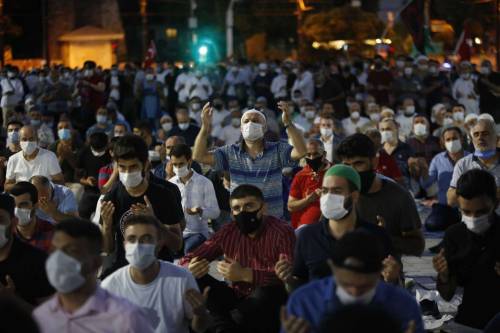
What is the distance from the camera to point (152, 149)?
14.9 meters

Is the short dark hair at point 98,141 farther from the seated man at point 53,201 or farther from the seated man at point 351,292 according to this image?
the seated man at point 351,292

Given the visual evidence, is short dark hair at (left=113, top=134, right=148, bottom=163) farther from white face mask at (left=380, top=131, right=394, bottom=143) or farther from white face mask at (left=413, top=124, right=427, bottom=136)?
white face mask at (left=413, top=124, right=427, bottom=136)

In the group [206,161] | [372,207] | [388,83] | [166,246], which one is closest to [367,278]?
[372,207]

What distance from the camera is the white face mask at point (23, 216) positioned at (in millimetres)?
7758

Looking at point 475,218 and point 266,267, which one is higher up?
point 475,218

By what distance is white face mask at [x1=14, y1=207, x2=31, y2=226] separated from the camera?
305 inches

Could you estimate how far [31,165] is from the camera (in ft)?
39.1

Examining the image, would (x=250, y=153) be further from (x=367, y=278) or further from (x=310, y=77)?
(x=310, y=77)

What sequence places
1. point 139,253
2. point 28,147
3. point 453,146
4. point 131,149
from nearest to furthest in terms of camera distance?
point 139,253, point 131,149, point 28,147, point 453,146

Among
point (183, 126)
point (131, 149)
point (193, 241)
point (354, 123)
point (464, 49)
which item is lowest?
point (193, 241)

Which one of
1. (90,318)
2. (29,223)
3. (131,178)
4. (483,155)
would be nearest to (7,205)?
(29,223)

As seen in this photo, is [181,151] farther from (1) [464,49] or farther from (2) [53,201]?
(1) [464,49]

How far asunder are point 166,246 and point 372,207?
141 centimetres

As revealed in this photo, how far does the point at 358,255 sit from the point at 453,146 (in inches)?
335
